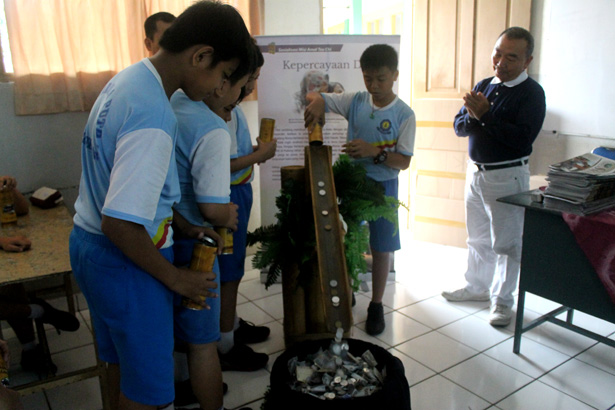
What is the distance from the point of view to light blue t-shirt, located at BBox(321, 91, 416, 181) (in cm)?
238

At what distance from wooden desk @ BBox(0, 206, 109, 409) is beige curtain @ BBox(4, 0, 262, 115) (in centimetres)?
86

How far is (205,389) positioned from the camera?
1.46m

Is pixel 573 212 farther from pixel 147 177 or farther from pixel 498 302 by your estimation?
pixel 147 177

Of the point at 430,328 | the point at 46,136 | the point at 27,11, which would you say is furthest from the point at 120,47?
the point at 430,328

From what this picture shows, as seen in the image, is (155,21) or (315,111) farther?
(155,21)

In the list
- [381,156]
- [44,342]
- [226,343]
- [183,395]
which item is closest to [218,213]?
[183,395]

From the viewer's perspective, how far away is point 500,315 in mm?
2658

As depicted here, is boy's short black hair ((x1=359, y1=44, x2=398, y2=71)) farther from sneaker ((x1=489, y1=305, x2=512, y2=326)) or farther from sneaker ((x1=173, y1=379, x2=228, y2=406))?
sneaker ((x1=173, y1=379, x2=228, y2=406))

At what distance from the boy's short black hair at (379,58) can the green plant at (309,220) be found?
23.8 inches

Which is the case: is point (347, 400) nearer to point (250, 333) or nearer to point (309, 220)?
point (309, 220)

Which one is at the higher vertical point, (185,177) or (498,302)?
(185,177)

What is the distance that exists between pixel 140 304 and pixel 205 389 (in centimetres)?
47

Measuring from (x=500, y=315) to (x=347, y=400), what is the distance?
1681mm

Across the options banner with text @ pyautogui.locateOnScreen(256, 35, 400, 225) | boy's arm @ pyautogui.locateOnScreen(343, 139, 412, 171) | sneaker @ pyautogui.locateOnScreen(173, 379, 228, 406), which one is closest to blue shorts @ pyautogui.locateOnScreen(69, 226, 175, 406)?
sneaker @ pyautogui.locateOnScreen(173, 379, 228, 406)
